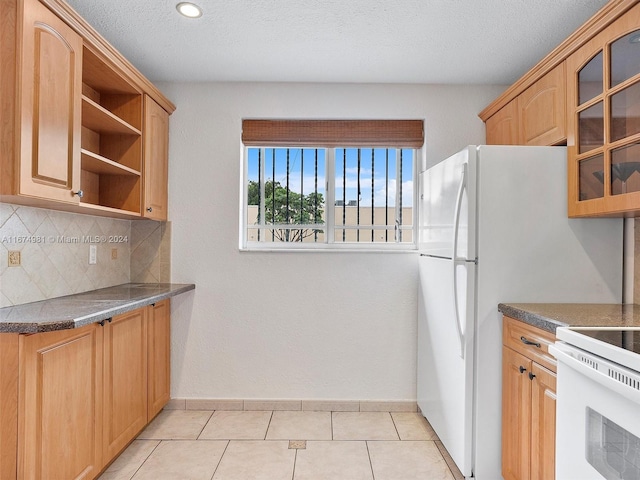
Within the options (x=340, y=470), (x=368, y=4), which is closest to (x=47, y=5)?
(x=368, y=4)

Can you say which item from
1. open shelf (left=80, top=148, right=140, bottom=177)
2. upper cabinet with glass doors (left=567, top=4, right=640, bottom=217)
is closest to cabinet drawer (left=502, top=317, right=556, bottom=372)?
upper cabinet with glass doors (left=567, top=4, right=640, bottom=217)

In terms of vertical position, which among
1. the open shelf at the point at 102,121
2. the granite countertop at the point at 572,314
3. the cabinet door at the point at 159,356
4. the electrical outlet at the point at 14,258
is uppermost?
the open shelf at the point at 102,121

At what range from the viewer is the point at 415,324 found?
3098 mm

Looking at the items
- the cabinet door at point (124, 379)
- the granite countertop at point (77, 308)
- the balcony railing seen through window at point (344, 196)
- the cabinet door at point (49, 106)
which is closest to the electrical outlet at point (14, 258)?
the granite countertop at point (77, 308)

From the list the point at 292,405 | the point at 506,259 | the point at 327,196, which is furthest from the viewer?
the point at 327,196

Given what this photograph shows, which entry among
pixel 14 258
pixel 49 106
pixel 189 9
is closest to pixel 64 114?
pixel 49 106

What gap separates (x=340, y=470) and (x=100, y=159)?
2119 millimetres

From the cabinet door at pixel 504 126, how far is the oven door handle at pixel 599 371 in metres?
1.56

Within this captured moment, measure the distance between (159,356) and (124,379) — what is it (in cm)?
56

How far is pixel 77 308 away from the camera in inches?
73.9

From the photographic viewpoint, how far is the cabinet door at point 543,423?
1.64 meters

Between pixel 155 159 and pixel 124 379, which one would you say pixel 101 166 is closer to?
pixel 155 159

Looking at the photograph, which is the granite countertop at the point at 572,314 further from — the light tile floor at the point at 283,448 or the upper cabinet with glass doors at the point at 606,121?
the light tile floor at the point at 283,448

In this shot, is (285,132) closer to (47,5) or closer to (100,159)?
(100,159)
